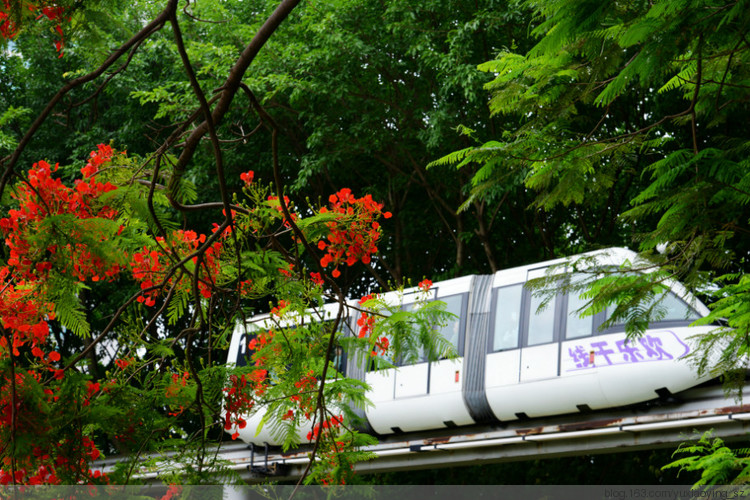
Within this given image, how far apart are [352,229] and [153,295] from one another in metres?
1.07

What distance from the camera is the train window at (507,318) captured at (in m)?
11.9

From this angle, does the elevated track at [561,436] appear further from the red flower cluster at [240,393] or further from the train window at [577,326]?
the red flower cluster at [240,393]

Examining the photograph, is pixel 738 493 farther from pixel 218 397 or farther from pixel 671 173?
pixel 218 397

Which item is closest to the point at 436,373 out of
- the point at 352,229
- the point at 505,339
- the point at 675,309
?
the point at 505,339

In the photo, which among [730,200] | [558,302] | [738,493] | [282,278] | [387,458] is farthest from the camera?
[387,458]

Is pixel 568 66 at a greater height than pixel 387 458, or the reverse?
pixel 568 66

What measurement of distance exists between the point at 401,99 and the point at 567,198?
9704 millimetres

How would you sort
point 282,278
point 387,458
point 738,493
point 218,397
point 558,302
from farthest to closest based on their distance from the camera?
1. point 387,458
2. point 558,302
3. point 738,493
4. point 218,397
5. point 282,278

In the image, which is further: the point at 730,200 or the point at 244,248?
the point at 730,200

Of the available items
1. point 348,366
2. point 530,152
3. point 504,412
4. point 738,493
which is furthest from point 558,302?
point 530,152

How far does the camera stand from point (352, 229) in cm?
370

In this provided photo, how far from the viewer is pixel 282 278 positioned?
3.97 metres

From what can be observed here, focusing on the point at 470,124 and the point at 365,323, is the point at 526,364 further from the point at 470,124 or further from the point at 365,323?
the point at 365,323

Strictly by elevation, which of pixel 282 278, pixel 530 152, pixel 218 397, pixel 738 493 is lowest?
pixel 738 493
